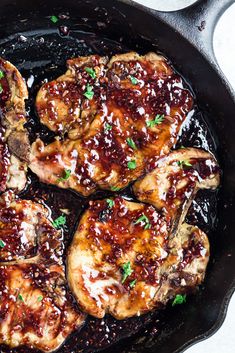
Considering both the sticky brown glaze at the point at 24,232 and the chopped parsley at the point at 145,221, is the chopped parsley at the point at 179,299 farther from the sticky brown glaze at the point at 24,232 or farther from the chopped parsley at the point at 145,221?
the sticky brown glaze at the point at 24,232

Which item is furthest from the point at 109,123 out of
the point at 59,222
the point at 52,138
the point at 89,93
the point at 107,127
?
the point at 59,222

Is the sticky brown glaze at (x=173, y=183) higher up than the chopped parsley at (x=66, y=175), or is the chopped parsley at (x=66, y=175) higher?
the sticky brown glaze at (x=173, y=183)

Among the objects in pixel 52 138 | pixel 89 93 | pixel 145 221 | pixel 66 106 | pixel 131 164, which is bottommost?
pixel 145 221

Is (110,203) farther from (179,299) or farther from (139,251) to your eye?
(179,299)

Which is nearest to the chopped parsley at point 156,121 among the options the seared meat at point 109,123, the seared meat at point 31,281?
the seared meat at point 109,123

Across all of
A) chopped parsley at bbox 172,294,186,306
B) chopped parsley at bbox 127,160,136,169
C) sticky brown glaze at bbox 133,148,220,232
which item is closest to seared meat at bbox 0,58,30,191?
chopped parsley at bbox 127,160,136,169

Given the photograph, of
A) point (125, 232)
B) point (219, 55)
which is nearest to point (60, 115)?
point (125, 232)

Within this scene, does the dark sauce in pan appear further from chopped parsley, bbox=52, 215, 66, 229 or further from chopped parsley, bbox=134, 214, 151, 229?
chopped parsley, bbox=134, 214, 151, 229
